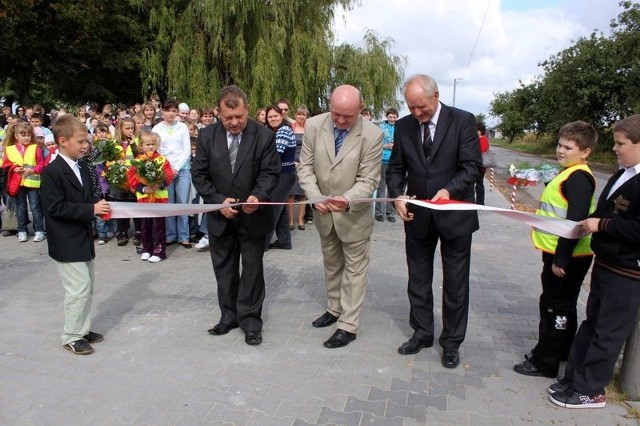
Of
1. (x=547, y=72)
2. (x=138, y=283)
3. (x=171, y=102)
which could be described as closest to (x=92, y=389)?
(x=138, y=283)

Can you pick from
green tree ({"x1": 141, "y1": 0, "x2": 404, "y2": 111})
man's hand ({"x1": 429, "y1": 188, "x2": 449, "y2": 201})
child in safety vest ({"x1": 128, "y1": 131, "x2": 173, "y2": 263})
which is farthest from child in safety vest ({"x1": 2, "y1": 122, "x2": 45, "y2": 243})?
green tree ({"x1": 141, "y1": 0, "x2": 404, "y2": 111})

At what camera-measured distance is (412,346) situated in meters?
4.32

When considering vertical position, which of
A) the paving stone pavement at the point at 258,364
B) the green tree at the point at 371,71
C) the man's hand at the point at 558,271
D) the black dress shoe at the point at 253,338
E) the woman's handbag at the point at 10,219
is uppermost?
the green tree at the point at 371,71

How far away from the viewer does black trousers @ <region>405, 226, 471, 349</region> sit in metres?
4.05

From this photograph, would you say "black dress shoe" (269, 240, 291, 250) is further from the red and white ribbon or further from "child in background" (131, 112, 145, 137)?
the red and white ribbon

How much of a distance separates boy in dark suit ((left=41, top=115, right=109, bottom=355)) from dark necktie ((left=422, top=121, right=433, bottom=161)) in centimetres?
259

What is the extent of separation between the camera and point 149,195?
7.01m

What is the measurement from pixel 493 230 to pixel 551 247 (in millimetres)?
6387

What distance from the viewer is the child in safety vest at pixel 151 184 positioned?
6719mm

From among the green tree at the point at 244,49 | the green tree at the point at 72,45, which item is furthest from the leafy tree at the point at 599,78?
the green tree at the point at 72,45

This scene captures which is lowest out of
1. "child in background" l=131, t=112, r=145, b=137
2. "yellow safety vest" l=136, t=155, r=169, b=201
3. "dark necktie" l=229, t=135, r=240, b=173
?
"yellow safety vest" l=136, t=155, r=169, b=201

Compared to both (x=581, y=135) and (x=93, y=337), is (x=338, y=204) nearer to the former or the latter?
(x=581, y=135)

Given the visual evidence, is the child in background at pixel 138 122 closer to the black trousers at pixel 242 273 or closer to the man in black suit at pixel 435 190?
the black trousers at pixel 242 273

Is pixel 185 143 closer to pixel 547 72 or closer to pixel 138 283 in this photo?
pixel 138 283
